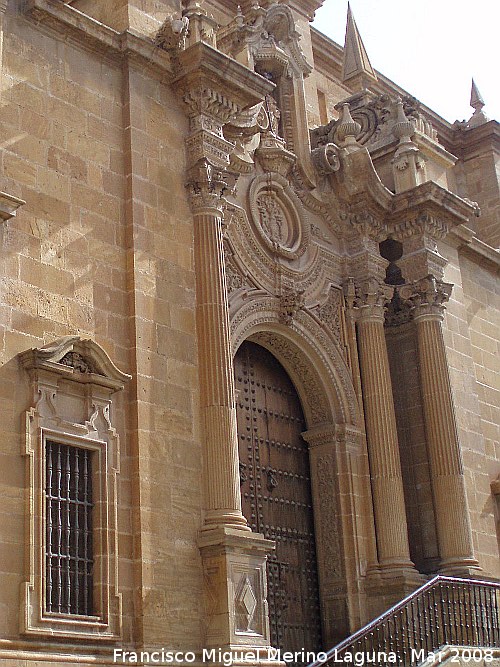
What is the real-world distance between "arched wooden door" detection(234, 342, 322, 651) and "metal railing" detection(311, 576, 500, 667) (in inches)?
54.1

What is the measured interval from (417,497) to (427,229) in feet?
13.0

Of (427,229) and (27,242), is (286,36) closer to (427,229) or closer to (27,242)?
(427,229)

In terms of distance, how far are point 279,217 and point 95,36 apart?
3694mm

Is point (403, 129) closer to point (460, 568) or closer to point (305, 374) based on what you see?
point (305, 374)

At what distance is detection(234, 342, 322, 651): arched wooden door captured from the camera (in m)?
13.7

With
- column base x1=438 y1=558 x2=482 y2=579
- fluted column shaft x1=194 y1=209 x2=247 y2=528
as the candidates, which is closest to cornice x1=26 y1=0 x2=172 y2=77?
fluted column shaft x1=194 y1=209 x2=247 y2=528

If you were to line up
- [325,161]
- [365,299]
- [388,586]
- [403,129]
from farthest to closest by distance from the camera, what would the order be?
[403,129] → [325,161] → [365,299] → [388,586]

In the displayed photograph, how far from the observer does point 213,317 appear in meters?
12.6

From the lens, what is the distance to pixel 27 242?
11.1m

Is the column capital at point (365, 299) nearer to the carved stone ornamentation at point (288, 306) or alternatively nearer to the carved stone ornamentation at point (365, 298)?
the carved stone ornamentation at point (365, 298)

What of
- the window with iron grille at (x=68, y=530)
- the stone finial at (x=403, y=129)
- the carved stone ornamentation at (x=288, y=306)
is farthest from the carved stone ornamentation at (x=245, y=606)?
the stone finial at (x=403, y=129)

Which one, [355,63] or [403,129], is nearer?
[403,129]

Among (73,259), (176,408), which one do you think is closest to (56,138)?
(73,259)

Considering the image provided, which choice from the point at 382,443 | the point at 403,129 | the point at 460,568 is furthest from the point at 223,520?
the point at 403,129
